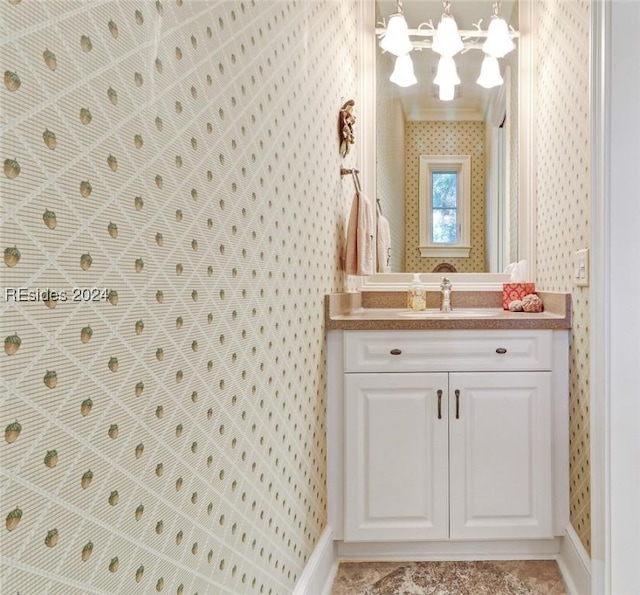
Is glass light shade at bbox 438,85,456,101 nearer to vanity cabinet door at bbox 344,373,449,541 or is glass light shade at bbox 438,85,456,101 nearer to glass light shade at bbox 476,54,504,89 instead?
glass light shade at bbox 476,54,504,89

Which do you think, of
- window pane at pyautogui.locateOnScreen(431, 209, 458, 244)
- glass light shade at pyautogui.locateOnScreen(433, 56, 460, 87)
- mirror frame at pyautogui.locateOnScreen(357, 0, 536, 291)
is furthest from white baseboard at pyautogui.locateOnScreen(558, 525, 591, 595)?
glass light shade at pyautogui.locateOnScreen(433, 56, 460, 87)

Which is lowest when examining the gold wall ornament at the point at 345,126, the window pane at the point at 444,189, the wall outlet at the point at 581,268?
the wall outlet at the point at 581,268

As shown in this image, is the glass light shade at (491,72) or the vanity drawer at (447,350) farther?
the glass light shade at (491,72)

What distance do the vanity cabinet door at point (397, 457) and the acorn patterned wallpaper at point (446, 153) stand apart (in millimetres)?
811

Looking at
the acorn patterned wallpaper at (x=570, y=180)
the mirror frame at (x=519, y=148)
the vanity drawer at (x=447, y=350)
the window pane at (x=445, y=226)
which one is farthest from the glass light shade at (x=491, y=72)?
the vanity drawer at (x=447, y=350)

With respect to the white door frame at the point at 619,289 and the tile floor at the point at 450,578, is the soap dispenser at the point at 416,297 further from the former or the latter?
the tile floor at the point at 450,578

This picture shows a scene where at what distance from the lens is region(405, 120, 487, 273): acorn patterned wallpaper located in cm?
236

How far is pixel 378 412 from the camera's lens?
5.77 feet

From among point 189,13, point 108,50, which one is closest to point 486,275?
point 189,13

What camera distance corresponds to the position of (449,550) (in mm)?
1797

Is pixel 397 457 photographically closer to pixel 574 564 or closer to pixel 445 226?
pixel 574 564

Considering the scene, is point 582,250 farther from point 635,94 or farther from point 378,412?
point 378,412

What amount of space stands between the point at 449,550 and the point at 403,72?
2167mm

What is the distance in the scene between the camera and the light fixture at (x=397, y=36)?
7.37 ft
